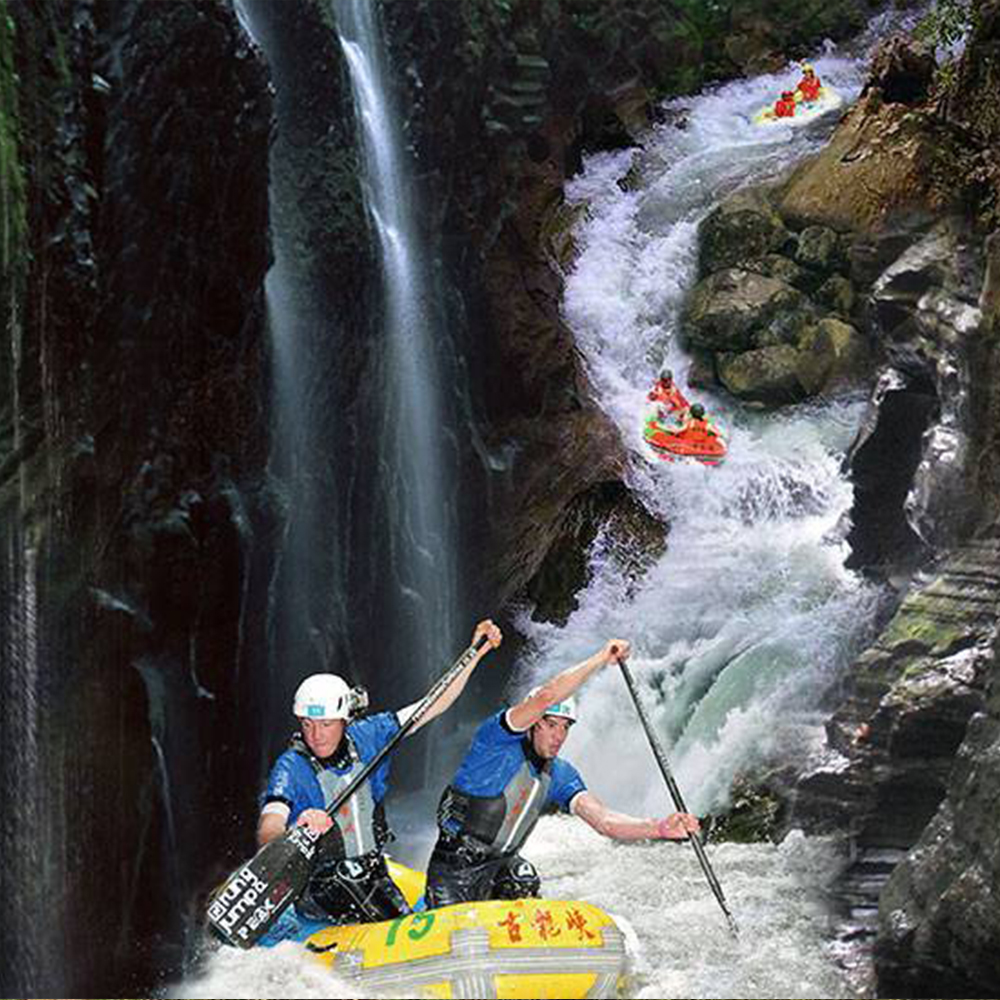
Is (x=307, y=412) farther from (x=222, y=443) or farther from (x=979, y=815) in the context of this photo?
(x=979, y=815)

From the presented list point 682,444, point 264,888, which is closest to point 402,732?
point 264,888

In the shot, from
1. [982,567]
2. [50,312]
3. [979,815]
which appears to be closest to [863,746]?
[982,567]

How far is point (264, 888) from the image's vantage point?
471cm

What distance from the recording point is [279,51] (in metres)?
8.21

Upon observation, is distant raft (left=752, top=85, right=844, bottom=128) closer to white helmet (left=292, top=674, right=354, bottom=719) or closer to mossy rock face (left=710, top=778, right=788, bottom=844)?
mossy rock face (left=710, top=778, right=788, bottom=844)

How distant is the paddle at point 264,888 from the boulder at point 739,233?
6.99 metres

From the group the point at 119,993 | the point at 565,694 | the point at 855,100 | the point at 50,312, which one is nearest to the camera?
the point at 565,694

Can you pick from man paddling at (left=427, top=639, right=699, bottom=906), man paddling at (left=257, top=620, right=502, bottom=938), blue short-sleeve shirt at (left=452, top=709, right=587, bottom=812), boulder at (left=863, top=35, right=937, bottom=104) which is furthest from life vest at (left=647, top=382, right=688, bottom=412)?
blue short-sleeve shirt at (left=452, top=709, right=587, bottom=812)

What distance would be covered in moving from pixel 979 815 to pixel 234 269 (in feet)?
14.7

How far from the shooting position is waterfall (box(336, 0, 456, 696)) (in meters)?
8.80

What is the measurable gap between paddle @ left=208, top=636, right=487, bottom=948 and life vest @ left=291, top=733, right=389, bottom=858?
0.85ft

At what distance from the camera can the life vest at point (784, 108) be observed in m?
11.5

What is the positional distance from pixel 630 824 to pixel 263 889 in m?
1.25

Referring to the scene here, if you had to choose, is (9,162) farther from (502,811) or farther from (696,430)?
(696,430)
